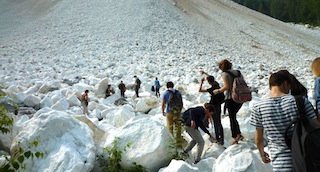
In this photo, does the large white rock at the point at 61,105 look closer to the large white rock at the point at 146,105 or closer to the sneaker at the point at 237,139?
the large white rock at the point at 146,105

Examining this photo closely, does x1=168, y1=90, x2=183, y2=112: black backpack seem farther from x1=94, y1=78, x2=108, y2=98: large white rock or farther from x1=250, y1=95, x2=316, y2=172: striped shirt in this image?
x1=94, y1=78, x2=108, y2=98: large white rock

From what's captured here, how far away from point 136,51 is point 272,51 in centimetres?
1187

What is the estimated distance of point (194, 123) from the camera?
752cm

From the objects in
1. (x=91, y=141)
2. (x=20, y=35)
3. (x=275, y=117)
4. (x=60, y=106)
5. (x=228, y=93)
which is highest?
(x=275, y=117)

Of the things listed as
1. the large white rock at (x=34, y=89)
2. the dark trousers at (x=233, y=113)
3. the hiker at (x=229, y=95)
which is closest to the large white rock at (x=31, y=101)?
the large white rock at (x=34, y=89)

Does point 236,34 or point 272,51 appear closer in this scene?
point 272,51

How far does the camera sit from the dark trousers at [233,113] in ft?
23.8

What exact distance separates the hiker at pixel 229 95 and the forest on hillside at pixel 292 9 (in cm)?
8665

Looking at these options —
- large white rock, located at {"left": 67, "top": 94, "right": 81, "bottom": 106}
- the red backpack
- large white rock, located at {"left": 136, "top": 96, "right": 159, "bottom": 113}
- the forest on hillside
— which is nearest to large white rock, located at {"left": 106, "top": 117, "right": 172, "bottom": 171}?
the red backpack

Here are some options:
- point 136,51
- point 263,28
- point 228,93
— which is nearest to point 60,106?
point 228,93

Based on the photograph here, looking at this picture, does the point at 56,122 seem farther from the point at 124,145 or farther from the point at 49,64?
the point at 49,64

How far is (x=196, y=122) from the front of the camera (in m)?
7.57

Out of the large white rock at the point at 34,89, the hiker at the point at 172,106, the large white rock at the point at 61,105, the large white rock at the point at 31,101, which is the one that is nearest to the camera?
the hiker at the point at 172,106

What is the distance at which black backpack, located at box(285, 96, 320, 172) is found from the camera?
161 inches
